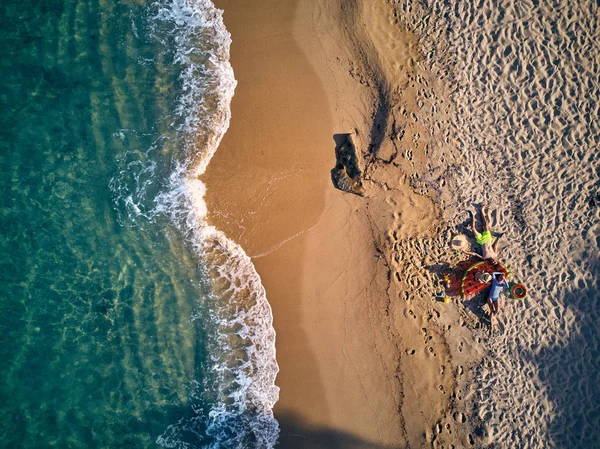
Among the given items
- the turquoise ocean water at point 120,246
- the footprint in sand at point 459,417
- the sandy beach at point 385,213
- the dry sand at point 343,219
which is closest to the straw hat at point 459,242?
the sandy beach at point 385,213

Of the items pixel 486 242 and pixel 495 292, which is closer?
pixel 495 292

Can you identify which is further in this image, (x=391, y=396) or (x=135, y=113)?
(x=135, y=113)

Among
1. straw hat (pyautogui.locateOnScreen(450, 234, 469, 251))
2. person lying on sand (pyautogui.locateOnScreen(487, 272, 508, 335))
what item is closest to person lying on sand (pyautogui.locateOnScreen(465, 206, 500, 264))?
straw hat (pyautogui.locateOnScreen(450, 234, 469, 251))

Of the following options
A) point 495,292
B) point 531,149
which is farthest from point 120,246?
point 531,149

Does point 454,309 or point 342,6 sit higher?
point 342,6

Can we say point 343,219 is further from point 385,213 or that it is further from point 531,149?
point 531,149

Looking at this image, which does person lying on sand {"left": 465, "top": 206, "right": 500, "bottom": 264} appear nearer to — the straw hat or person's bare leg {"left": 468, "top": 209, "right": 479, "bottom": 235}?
person's bare leg {"left": 468, "top": 209, "right": 479, "bottom": 235}

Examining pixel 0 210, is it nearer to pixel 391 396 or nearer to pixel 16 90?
pixel 16 90

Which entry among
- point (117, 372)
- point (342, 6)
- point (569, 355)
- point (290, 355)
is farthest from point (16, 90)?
point (569, 355)
